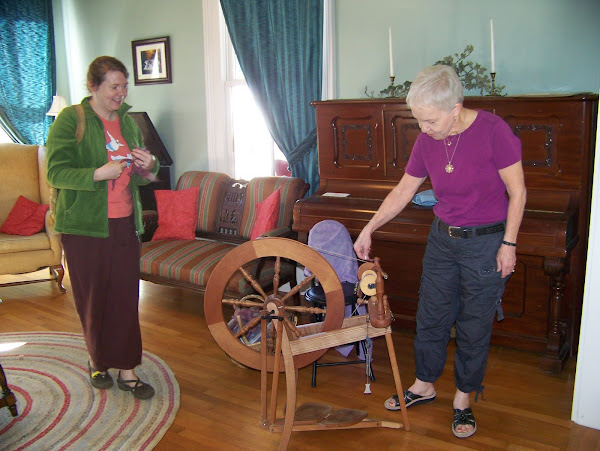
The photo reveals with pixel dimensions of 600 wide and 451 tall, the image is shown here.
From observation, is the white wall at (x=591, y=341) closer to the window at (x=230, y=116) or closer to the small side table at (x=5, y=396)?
the small side table at (x=5, y=396)

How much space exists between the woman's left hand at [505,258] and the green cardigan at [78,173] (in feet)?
5.60

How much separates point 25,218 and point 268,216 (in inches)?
88.3

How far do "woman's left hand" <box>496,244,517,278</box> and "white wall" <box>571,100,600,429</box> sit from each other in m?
0.42

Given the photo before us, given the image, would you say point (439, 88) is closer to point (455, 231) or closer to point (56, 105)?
point (455, 231)

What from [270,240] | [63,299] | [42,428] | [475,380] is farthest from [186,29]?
[475,380]

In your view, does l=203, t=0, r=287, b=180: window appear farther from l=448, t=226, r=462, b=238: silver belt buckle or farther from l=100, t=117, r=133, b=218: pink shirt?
l=448, t=226, r=462, b=238: silver belt buckle

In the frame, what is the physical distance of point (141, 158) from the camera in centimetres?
254

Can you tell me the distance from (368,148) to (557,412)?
1.81 metres

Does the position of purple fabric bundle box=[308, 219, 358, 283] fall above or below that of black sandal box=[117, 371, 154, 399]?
above

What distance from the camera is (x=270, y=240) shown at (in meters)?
2.32

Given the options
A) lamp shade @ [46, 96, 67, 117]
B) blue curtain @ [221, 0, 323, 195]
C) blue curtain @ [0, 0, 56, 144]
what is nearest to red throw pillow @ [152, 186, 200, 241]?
blue curtain @ [221, 0, 323, 195]

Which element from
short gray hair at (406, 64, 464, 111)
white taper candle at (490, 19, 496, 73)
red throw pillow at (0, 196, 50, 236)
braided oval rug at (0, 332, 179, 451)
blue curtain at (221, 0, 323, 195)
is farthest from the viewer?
red throw pillow at (0, 196, 50, 236)

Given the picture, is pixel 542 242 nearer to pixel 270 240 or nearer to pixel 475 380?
pixel 475 380

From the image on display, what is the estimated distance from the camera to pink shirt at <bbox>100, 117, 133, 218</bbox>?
256cm
